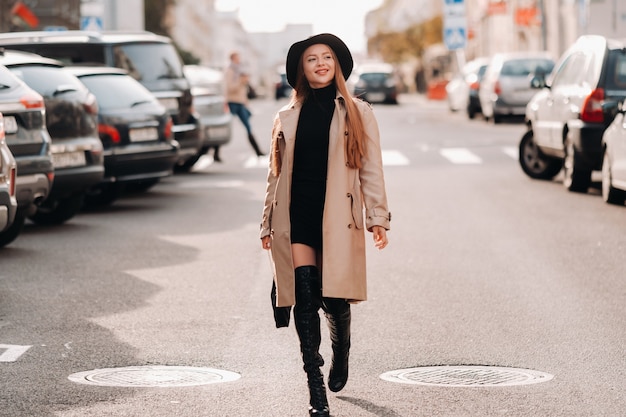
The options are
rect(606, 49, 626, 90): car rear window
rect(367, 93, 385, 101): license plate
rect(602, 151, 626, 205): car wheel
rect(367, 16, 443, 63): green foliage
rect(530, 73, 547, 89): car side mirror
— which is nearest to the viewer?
rect(602, 151, 626, 205): car wheel

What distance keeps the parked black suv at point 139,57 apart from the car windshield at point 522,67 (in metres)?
16.2

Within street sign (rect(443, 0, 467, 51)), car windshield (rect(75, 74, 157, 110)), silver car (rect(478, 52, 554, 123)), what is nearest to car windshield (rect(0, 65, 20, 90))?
car windshield (rect(75, 74, 157, 110))

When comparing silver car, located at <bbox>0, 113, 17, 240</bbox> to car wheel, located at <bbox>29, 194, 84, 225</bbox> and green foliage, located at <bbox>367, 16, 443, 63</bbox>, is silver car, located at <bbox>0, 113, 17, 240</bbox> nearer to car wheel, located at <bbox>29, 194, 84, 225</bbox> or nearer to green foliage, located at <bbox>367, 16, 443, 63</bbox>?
car wheel, located at <bbox>29, 194, 84, 225</bbox>

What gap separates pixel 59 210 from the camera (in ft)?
49.4

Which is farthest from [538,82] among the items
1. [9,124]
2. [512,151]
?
[9,124]

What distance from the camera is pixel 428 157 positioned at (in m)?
24.4

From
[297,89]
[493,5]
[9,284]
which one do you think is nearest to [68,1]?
[493,5]

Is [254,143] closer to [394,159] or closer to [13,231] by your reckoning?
[394,159]

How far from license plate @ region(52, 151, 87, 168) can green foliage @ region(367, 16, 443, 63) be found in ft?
249

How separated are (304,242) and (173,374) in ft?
4.12

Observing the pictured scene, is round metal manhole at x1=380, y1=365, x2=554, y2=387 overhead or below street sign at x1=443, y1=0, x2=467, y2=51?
below

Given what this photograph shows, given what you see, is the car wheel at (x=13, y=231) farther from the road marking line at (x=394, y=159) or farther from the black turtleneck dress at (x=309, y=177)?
the road marking line at (x=394, y=159)

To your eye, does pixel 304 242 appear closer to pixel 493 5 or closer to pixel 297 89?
pixel 297 89

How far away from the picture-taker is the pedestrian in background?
2475 cm
